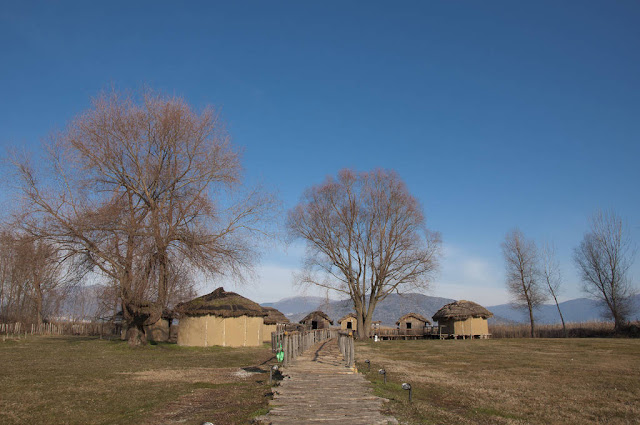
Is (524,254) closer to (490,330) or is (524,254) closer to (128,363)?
(490,330)

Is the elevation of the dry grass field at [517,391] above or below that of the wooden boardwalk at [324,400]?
below

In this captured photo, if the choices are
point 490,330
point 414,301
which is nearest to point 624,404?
point 414,301

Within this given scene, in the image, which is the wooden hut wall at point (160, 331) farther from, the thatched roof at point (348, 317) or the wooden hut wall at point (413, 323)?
the wooden hut wall at point (413, 323)

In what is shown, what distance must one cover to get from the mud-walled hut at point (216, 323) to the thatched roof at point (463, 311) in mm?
26110

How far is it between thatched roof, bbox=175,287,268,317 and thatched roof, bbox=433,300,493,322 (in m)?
25.3

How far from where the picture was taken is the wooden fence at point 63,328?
153 feet

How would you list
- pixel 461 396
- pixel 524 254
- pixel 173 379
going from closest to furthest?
pixel 461 396
pixel 173 379
pixel 524 254

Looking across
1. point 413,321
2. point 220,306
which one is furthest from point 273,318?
point 413,321

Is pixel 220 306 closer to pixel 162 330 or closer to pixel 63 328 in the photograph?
pixel 162 330

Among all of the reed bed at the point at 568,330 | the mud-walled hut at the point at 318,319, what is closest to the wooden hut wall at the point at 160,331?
the mud-walled hut at the point at 318,319

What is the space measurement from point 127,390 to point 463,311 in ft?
144

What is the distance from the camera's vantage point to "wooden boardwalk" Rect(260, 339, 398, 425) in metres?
8.31

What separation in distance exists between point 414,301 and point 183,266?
24593 mm

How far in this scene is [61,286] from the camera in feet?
78.0
